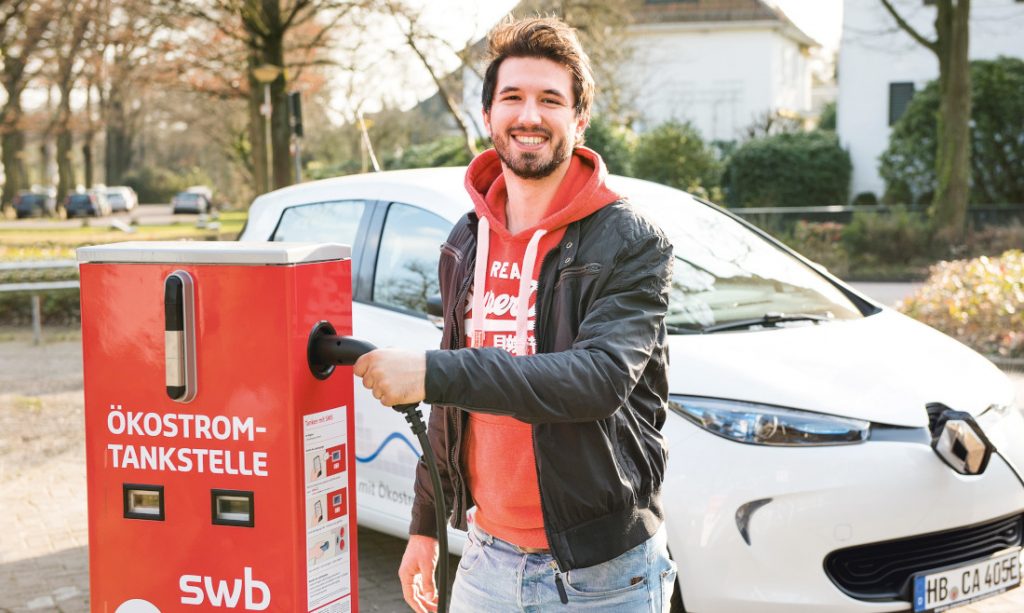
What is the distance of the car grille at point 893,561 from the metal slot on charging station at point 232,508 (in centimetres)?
200

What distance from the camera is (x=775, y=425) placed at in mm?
3688

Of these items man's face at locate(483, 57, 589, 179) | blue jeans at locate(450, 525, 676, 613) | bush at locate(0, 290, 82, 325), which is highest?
man's face at locate(483, 57, 589, 179)

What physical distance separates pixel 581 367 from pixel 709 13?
3972cm

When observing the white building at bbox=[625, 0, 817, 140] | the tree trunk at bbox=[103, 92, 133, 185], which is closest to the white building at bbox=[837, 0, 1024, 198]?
the white building at bbox=[625, 0, 817, 140]

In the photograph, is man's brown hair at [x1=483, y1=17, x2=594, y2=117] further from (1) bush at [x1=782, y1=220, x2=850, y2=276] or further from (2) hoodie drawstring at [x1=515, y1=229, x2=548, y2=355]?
(1) bush at [x1=782, y1=220, x2=850, y2=276]

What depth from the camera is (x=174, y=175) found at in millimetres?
75438

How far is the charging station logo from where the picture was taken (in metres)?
2.41

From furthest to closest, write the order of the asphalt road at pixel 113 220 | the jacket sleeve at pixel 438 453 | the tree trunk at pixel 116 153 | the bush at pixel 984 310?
the tree trunk at pixel 116 153, the asphalt road at pixel 113 220, the bush at pixel 984 310, the jacket sleeve at pixel 438 453

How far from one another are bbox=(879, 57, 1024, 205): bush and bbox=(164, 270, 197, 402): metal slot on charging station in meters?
23.9

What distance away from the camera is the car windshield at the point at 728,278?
14.3 feet

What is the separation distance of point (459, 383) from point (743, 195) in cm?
2742

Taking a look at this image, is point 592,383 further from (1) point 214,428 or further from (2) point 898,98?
(2) point 898,98

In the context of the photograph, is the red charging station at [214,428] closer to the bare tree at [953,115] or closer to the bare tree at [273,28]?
the bare tree at [273,28]

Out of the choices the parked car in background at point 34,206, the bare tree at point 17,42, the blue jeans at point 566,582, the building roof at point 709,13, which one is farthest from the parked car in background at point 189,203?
the blue jeans at point 566,582
